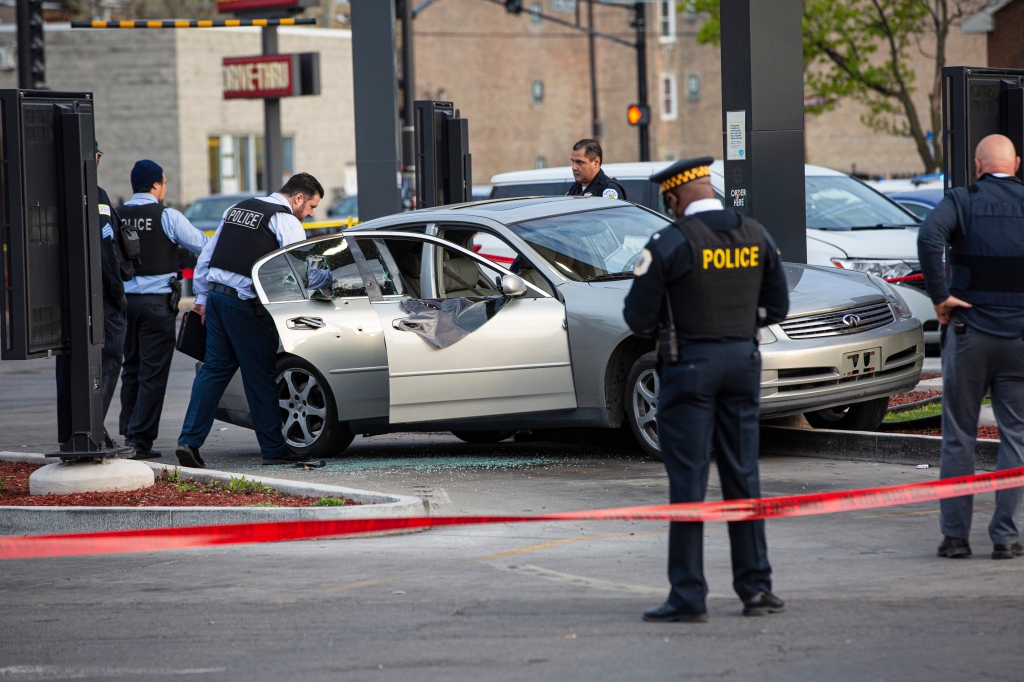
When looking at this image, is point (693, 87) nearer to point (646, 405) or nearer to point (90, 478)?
point (646, 405)

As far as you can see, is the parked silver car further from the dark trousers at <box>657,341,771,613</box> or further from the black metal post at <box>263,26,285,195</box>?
the black metal post at <box>263,26,285,195</box>

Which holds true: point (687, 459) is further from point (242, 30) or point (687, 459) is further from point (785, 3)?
point (242, 30)

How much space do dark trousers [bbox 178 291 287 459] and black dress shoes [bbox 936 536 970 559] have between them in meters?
4.78

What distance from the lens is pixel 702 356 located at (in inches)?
218

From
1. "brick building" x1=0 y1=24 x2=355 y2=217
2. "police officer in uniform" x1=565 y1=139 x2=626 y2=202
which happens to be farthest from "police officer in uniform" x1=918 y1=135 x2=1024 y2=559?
"brick building" x1=0 y1=24 x2=355 y2=217

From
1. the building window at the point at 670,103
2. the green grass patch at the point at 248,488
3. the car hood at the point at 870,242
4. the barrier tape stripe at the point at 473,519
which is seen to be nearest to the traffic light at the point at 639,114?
the car hood at the point at 870,242

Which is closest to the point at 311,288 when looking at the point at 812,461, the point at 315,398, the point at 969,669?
the point at 315,398

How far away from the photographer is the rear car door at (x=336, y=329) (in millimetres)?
10094

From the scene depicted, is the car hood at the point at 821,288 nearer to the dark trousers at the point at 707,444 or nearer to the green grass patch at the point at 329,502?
the green grass patch at the point at 329,502

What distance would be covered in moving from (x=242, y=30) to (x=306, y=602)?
3674 cm

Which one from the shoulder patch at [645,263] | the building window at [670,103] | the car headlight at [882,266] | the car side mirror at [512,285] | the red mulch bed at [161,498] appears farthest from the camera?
the building window at [670,103]

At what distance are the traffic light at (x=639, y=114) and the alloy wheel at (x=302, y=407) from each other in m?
19.6

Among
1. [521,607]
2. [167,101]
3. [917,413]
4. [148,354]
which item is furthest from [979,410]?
[167,101]

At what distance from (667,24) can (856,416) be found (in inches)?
2165
